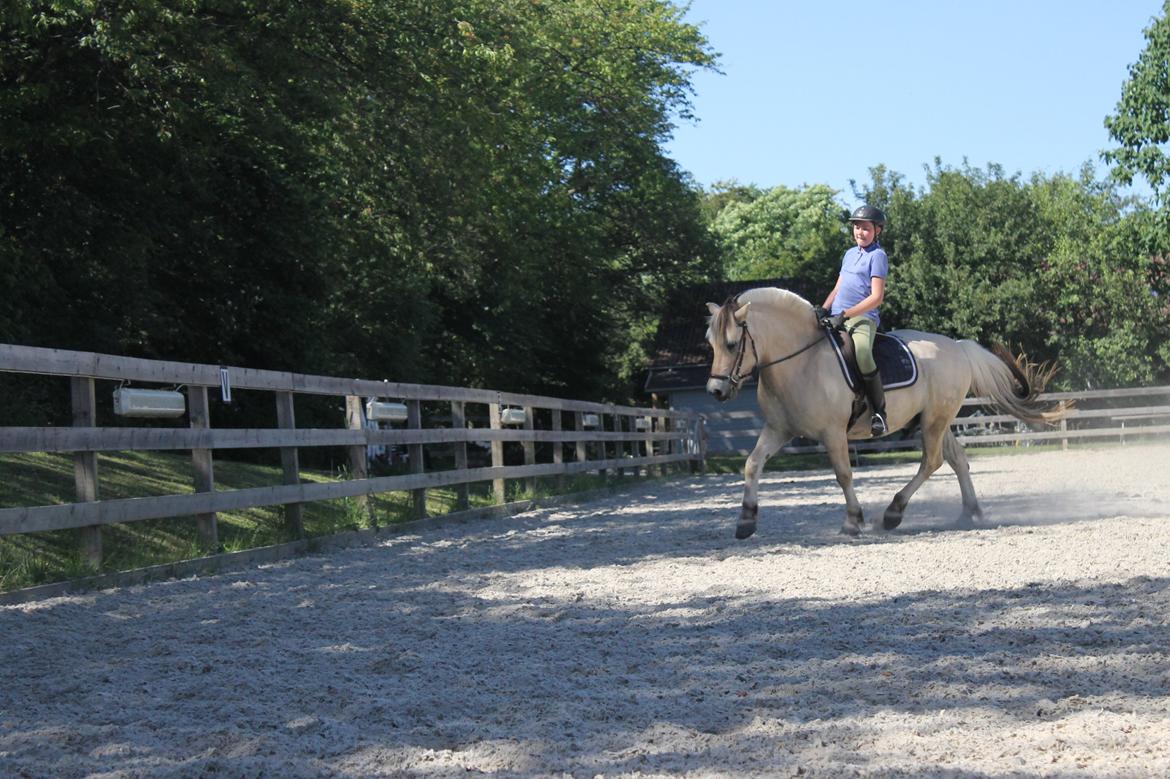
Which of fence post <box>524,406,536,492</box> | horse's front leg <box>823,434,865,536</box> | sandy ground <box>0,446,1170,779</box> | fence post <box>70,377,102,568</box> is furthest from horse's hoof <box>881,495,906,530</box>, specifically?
fence post <box>524,406,536,492</box>

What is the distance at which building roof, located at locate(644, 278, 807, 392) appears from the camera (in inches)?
2025

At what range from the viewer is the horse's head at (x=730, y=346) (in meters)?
10.2

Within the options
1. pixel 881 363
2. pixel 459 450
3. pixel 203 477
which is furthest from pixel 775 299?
pixel 459 450

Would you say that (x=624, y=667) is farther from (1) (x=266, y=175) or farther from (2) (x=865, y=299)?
(1) (x=266, y=175)

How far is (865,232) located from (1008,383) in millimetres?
2699

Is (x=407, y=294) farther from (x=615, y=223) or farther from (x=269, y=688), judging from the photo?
(x=269, y=688)

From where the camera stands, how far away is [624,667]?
5176mm

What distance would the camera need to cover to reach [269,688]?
4.86 meters

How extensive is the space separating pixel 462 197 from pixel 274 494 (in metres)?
14.7

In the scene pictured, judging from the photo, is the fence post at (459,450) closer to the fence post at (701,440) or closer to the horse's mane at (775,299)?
the horse's mane at (775,299)

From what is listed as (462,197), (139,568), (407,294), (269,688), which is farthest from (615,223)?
(269,688)

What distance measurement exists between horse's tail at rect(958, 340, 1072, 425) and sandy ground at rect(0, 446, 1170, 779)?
10.9 feet

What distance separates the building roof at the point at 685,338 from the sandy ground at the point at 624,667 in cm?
4225

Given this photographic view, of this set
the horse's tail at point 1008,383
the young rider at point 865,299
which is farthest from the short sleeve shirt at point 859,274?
the horse's tail at point 1008,383
